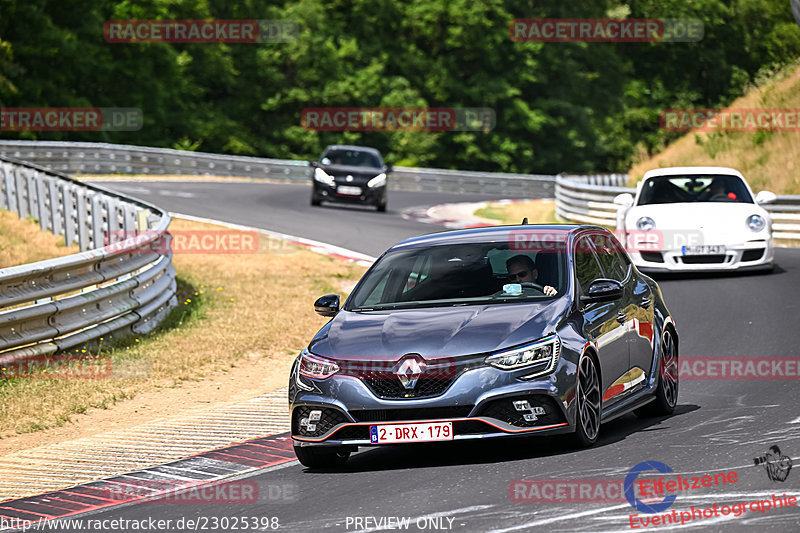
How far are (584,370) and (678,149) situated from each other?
3137 centimetres

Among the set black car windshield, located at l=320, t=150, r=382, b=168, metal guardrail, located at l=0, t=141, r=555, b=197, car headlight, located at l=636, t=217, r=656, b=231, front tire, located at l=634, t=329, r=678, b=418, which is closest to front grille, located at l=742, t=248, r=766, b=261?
car headlight, located at l=636, t=217, r=656, b=231

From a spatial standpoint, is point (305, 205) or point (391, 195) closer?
point (305, 205)

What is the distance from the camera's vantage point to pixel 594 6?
7800 centimetres

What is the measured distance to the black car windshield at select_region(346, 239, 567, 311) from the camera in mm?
8930

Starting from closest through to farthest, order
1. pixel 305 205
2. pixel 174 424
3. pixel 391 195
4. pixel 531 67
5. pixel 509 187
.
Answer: pixel 174 424, pixel 305 205, pixel 391 195, pixel 509 187, pixel 531 67

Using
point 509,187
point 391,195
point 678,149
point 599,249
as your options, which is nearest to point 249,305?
point 599,249

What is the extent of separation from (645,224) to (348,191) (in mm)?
15592

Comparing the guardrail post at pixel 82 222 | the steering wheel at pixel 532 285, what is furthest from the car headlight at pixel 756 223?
the steering wheel at pixel 532 285

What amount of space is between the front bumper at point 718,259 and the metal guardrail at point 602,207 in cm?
456

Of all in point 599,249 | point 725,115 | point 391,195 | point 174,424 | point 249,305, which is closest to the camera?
point 599,249

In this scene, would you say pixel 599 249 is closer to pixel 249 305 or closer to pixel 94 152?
pixel 249 305

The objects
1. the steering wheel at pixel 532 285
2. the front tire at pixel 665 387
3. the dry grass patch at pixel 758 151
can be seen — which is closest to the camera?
the steering wheel at pixel 532 285

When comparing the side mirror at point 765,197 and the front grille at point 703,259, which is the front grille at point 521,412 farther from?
the side mirror at point 765,197

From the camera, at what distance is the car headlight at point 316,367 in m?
8.28
